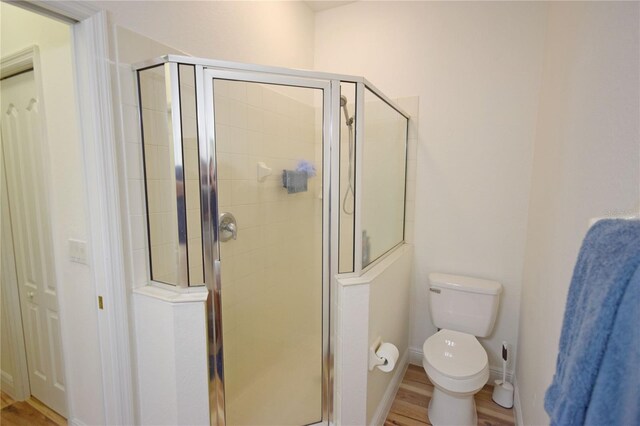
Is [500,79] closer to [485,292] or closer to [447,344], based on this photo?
[485,292]

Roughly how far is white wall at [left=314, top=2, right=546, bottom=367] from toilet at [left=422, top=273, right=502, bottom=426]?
0.65ft

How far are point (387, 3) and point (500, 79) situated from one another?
1.00m

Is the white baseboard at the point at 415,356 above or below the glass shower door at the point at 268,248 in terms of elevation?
below

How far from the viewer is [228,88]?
1.35 m

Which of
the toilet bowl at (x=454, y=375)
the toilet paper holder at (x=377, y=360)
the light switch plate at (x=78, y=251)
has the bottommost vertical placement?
the toilet bowl at (x=454, y=375)

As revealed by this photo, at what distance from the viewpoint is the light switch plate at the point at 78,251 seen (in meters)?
1.38

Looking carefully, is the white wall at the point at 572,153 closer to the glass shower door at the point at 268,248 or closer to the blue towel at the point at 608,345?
the blue towel at the point at 608,345

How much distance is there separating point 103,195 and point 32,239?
1029 mm

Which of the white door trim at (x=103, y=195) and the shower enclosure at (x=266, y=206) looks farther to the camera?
the shower enclosure at (x=266, y=206)

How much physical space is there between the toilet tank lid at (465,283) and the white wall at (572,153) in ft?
0.66

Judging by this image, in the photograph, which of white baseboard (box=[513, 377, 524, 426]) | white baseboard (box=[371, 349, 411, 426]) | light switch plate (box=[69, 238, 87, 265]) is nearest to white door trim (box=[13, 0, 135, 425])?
light switch plate (box=[69, 238, 87, 265])

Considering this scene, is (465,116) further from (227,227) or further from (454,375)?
(227,227)

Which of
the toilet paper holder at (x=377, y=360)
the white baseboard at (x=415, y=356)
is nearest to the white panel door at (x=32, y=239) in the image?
the toilet paper holder at (x=377, y=360)

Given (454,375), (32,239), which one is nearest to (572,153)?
(454,375)
